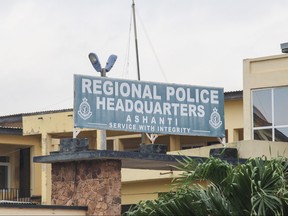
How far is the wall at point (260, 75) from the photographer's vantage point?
124 ft

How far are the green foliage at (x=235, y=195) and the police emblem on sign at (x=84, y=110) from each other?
6.04m

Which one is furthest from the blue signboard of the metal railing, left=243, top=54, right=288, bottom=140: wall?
the metal railing

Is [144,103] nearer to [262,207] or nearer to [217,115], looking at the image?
[217,115]

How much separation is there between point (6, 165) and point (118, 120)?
24.2m

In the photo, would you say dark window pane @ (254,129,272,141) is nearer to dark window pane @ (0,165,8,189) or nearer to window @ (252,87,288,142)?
window @ (252,87,288,142)

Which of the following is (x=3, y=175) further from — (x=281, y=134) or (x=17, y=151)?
(x=281, y=134)

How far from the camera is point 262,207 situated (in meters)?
23.2

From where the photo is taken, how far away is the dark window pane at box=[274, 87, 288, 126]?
123 ft

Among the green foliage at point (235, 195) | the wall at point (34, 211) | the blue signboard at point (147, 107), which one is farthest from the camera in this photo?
the blue signboard at point (147, 107)

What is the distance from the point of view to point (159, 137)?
50.2 meters

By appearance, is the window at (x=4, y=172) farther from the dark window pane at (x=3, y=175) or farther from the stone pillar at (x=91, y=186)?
the stone pillar at (x=91, y=186)

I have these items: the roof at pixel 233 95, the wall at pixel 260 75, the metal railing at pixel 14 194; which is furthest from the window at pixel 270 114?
the metal railing at pixel 14 194

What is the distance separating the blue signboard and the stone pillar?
1.45m

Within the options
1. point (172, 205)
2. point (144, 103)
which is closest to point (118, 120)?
point (144, 103)
